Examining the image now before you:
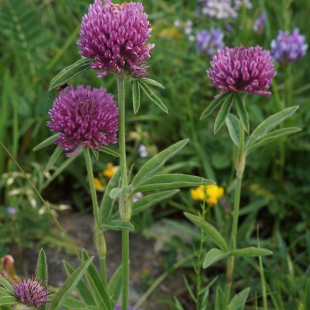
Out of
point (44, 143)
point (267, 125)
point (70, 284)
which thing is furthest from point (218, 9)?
point (70, 284)

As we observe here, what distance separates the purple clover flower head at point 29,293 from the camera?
1297 millimetres

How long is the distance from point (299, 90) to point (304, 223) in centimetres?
79

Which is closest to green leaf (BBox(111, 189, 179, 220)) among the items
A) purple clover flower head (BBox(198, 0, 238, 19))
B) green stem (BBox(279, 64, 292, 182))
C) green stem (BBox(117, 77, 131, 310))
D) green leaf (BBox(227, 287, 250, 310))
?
green stem (BBox(117, 77, 131, 310))

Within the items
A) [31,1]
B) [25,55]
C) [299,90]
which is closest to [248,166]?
[299,90]

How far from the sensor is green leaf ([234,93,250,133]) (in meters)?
1.50

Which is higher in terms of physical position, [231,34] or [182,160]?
[231,34]

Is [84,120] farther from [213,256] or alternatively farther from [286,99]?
[286,99]

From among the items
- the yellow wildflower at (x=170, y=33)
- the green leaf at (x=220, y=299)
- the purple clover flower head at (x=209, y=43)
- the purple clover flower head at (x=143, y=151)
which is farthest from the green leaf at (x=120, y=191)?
the yellow wildflower at (x=170, y=33)

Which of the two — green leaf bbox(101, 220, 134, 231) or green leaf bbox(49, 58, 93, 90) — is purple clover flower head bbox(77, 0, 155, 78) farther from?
green leaf bbox(101, 220, 134, 231)

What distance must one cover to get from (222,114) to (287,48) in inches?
48.7

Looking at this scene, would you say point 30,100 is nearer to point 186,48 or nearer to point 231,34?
point 186,48

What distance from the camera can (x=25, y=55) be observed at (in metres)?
3.15

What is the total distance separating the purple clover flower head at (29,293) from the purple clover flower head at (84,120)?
0.34 meters

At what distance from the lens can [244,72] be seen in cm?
152
